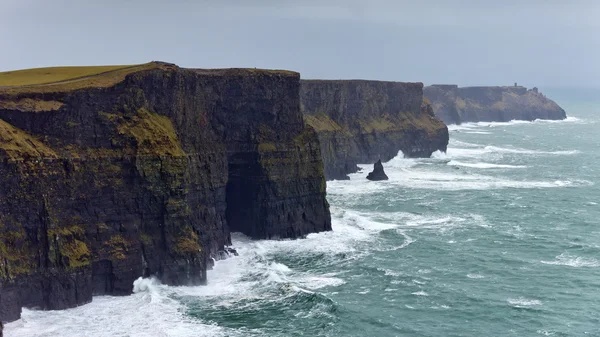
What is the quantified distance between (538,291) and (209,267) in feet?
97.0

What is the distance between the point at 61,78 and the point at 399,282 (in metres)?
37.1

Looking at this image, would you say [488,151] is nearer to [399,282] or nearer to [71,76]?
[399,282]

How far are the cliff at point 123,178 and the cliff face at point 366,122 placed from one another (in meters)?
45.7

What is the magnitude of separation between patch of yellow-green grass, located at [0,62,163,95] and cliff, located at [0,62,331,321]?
18 centimetres

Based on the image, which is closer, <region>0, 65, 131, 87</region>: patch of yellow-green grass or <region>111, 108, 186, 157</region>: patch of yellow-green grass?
<region>111, 108, 186, 157</region>: patch of yellow-green grass

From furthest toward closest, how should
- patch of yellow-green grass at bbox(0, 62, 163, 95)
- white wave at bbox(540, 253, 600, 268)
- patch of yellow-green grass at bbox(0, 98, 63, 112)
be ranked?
white wave at bbox(540, 253, 600, 268) → patch of yellow-green grass at bbox(0, 62, 163, 95) → patch of yellow-green grass at bbox(0, 98, 63, 112)

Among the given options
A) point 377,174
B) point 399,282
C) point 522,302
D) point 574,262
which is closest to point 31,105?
point 399,282

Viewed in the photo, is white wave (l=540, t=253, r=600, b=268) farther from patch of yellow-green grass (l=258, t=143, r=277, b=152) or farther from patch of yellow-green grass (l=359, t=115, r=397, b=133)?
patch of yellow-green grass (l=359, t=115, r=397, b=133)

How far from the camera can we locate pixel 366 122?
149 meters

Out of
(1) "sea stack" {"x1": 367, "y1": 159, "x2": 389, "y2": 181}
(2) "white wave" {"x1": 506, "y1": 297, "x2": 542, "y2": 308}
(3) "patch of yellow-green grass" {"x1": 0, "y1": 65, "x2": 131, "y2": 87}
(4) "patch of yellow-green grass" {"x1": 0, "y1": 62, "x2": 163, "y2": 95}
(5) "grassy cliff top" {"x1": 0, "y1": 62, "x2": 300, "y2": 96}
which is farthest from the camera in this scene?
(1) "sea stack" {"x1": 367, "y1": 159, "x2": 389, "y2": 181}

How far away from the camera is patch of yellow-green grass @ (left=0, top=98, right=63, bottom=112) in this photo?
182 feet

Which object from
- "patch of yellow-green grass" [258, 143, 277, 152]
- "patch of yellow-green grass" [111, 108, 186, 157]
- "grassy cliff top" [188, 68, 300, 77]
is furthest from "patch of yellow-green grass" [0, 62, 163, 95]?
"patch of yellow-green grass" [258, 143, 277, 152]

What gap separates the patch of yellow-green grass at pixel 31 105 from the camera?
55.5 m

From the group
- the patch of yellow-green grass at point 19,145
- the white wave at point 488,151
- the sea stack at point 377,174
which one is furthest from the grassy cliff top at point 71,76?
the white wave at point 488,151
